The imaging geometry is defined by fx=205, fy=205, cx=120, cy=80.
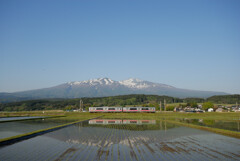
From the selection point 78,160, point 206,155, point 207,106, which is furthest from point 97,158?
point 207,106

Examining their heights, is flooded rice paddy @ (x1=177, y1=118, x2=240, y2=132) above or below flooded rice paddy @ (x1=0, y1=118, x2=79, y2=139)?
below

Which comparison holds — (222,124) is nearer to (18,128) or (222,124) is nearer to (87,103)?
(18,128)

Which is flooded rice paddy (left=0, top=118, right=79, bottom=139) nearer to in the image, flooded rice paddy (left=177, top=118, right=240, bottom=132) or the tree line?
flooded rice paddy (left=177, top=118, right=240, bottom=132)

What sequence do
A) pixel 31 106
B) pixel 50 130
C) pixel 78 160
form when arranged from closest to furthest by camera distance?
1. pixel 78 160
2. pixel 50 130
3. pixel 31 106

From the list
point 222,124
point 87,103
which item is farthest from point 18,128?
point 87,103

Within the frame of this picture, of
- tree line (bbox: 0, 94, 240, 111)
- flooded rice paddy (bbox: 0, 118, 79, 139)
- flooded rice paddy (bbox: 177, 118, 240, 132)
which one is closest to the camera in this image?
flooded rice paddy (bbox: 0, 118, 79, 139)

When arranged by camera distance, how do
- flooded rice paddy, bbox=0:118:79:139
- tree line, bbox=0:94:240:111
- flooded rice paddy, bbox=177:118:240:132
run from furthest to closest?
1. tree line, bbox=0:94:240:111
2. flooded rice paddy, bbox=177:118:240:132
3. flooded rice paddy, bbox=0:118:79:139

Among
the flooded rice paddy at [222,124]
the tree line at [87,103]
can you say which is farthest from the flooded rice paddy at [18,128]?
the tree line at [87,103]

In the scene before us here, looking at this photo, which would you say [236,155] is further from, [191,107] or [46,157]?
[191,107]

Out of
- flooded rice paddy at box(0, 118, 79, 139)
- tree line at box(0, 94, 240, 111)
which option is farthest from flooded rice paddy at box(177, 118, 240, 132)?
tree line at box(0, 94, 240, 111)

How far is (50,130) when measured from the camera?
2148 cm

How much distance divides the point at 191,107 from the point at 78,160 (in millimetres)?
111593

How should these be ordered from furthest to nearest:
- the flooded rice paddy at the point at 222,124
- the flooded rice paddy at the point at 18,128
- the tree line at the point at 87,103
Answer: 1. the tree line at the point at 87,103
2. the flooded rice paddy at the point at 222,124
3. the flooded rice paddy at the point at 18,128

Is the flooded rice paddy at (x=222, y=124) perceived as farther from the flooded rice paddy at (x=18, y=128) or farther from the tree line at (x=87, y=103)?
the tree line at (x=87, y=103)
